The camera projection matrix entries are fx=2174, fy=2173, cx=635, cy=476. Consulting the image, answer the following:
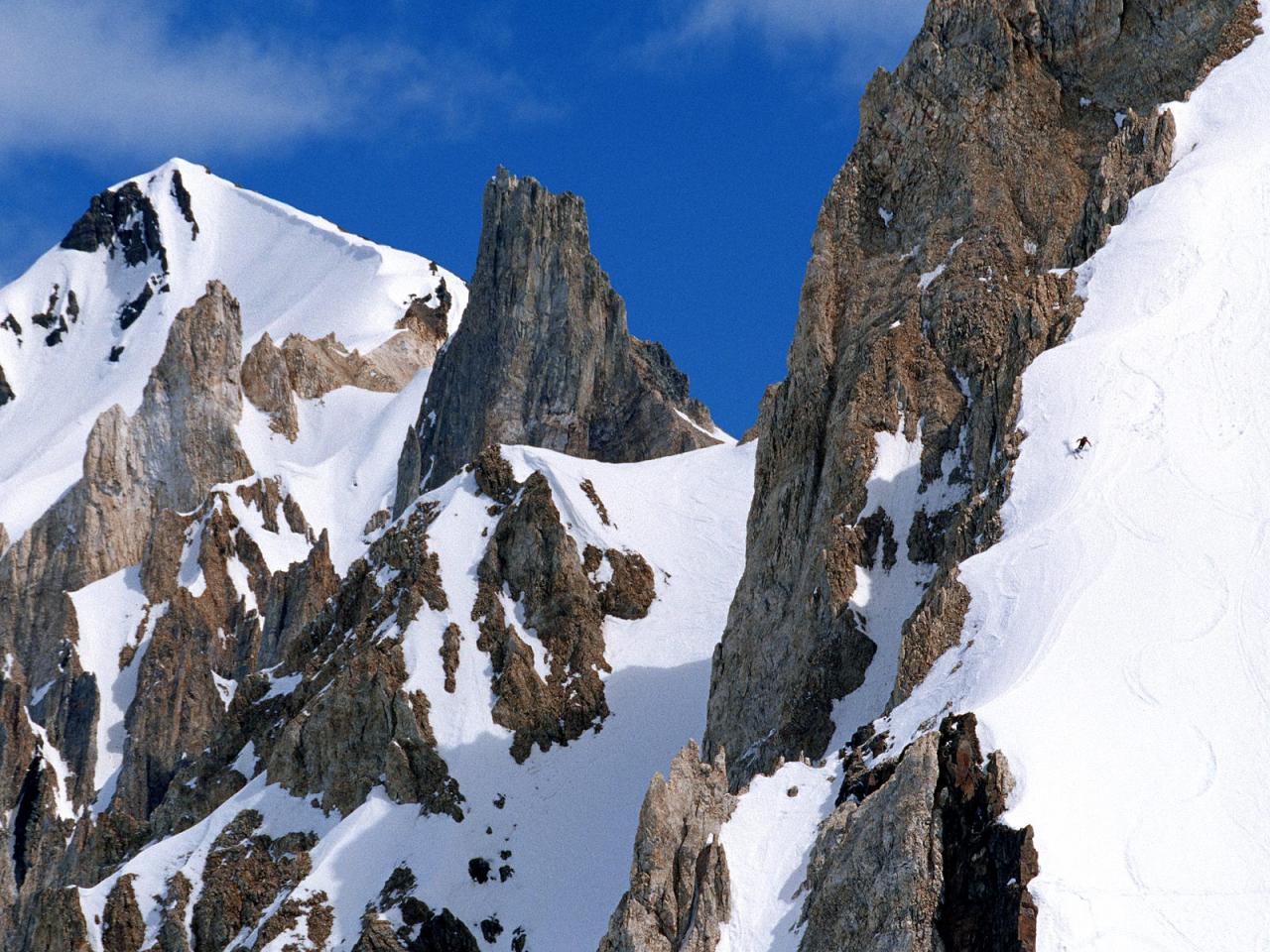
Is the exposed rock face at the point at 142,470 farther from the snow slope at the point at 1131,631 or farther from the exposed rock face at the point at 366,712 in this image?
the snow slope at the point at 1131,631

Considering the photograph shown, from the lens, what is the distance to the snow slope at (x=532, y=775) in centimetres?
7181

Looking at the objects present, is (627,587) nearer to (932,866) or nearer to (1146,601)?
(1146,601)

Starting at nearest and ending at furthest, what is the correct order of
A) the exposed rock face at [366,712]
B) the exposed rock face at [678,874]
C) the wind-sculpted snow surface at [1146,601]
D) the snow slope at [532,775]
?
the wind-sculpted snow surface at [1146,601] < the exposed rock face at [678,874] < the snow slope at [532,775] < the exposed rock face at [366,712]

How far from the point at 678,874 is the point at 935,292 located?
26327 millimetres

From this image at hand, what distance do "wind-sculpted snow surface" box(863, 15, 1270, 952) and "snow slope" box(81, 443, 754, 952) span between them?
25393 mm

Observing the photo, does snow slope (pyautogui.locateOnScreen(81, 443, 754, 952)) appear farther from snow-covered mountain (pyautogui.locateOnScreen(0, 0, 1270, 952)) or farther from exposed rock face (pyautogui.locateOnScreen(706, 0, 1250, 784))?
exposed rock face (pyautogui.locateOnScreen(706, 0, 1250, 784))

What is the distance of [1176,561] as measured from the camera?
149ft

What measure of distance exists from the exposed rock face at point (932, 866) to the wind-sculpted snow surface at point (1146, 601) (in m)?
0.48

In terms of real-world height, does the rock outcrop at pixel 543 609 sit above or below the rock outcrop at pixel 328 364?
below

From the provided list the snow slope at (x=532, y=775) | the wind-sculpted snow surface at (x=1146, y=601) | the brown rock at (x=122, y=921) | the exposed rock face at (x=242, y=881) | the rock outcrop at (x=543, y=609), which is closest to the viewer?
the wind-sculpted snow surface at (x=1146, y=601)

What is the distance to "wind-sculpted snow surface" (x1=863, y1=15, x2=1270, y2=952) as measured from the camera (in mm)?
36719

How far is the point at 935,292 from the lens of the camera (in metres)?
64.4

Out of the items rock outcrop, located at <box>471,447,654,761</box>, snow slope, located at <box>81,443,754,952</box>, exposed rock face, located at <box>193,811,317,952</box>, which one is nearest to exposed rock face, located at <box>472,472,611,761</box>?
rock outcrop, located at <box>471,447,654,761</box>

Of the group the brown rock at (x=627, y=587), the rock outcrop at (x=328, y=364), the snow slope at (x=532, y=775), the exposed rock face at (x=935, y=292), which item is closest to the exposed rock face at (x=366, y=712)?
the snow slope at (x=532, y=775)
